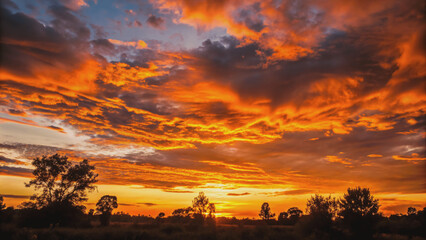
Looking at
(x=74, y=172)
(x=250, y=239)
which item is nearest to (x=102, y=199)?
(x=74, y=172)

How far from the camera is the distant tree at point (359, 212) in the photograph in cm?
4506

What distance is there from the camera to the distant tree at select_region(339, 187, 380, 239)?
45062mm

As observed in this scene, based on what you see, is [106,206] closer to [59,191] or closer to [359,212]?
[59,191]

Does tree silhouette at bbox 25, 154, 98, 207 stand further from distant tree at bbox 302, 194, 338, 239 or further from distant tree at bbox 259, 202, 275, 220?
distant tree at bbox 259, 202, 275, 220

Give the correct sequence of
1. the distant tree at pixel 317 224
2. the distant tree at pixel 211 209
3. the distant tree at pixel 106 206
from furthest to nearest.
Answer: the distant tree at pixel 211 209 → the distant tree at pixel 106 206 → the distant tree at pixel 317 224

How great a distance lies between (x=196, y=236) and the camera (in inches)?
1619

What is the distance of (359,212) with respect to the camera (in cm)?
5022

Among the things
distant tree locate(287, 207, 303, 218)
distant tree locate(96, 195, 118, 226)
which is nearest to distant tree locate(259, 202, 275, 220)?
distant tree locate(287, 207, 303, 218)

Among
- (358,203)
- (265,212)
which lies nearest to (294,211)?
(265,212)

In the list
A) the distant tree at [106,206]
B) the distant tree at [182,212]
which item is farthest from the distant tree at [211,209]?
the distant tree at [106,206]

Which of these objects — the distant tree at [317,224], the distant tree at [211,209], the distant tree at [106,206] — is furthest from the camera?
the distant tree at [211,209]

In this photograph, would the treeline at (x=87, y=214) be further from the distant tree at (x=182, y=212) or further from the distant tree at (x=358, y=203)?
the distant tree at (x=182, y=212)

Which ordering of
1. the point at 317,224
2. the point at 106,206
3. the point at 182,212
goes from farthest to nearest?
the point at 182,212
the point at 106,206
the point at 317,224

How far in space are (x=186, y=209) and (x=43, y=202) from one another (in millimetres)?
88332
